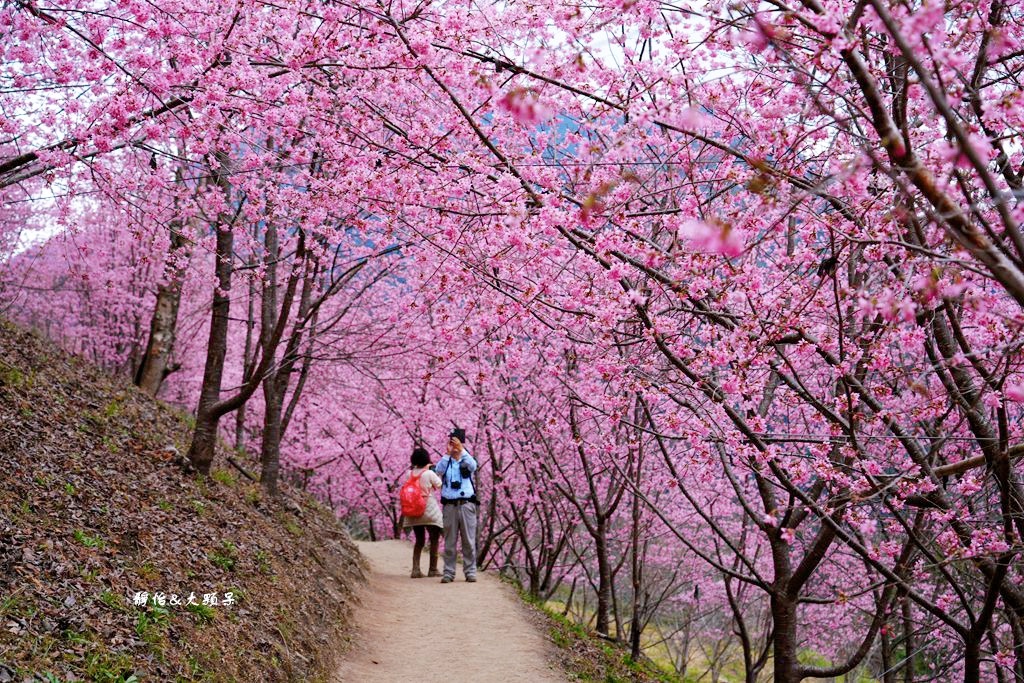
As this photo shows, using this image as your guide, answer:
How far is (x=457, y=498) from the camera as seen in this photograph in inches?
438

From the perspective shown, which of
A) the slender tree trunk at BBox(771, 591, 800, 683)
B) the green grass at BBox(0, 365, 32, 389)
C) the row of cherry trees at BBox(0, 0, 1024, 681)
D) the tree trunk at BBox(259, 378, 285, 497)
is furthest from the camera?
the tree trunk at BBox(259, 378, 285, 497)

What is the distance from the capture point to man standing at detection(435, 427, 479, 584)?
11102mm

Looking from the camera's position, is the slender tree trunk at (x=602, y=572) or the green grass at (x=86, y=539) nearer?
the green grass at (x=86, y=539)

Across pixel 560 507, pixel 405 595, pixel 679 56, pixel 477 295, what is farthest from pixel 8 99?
pixel 560 507

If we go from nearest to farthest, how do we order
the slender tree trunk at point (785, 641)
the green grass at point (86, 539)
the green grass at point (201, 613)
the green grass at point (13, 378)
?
1. the green grass at point (86, 539)
2. the green grass at point (201, 613)
3. the slender tree trunk at point (785, 641)
4. the green grass at point (13, 378)

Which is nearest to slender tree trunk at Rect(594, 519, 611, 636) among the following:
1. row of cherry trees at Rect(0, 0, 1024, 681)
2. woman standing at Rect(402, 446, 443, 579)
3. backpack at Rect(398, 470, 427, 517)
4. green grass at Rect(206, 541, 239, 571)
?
row of cherry trees at Rect(0, 0, 1024, 681)

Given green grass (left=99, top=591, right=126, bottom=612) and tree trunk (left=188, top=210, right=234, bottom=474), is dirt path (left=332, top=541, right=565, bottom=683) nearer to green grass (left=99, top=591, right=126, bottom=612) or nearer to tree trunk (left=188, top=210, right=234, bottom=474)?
green grass (left=99, top=591, right=126, bottom=612)

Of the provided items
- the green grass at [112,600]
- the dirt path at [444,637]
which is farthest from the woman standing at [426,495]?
the green grass at [112,600]

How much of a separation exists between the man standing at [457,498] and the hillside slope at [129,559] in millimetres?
1572

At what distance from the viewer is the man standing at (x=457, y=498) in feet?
36.4

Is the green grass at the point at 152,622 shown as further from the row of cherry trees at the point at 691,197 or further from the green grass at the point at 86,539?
the row of cherry trees at the point at 691,197

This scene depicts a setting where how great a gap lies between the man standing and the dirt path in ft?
1.68

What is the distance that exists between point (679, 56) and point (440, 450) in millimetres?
13815

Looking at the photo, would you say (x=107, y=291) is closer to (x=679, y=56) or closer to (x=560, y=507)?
(x=560, y=507)
